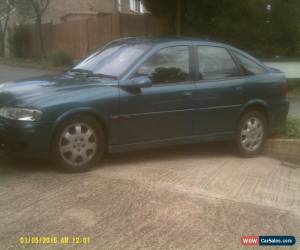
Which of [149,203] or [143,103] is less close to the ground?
[143,103]

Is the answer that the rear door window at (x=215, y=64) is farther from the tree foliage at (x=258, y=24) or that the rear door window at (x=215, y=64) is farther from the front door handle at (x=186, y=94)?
the tree foliage at (x=258, y=24)

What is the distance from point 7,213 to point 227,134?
369 centimetres

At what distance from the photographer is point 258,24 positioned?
58.6 feet

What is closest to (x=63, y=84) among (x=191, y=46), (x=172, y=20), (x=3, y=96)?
(x=3, y=96)

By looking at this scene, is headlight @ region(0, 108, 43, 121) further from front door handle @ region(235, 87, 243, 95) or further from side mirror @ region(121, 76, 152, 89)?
front door handle @ region(235, 87, 243, 95)

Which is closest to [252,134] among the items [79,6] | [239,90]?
[239,90]

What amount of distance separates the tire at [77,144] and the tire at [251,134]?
7.56ft

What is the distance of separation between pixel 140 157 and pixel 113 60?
1.34 meters

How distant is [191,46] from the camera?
24.2 feet

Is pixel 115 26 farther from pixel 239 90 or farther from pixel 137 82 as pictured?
pixel 137 82

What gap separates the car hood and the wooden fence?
15531 mm

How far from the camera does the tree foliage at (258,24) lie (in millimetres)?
17328

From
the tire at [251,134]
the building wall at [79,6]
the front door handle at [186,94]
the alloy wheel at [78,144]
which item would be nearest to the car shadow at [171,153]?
the tire at [251,134]

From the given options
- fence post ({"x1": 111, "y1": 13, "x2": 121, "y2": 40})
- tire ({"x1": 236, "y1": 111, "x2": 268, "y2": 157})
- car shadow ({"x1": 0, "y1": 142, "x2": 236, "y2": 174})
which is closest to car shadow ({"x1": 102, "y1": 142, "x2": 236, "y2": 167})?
car shadow ({"x1": 0, "y1": 142, "x2": 236, "y2": 174})
